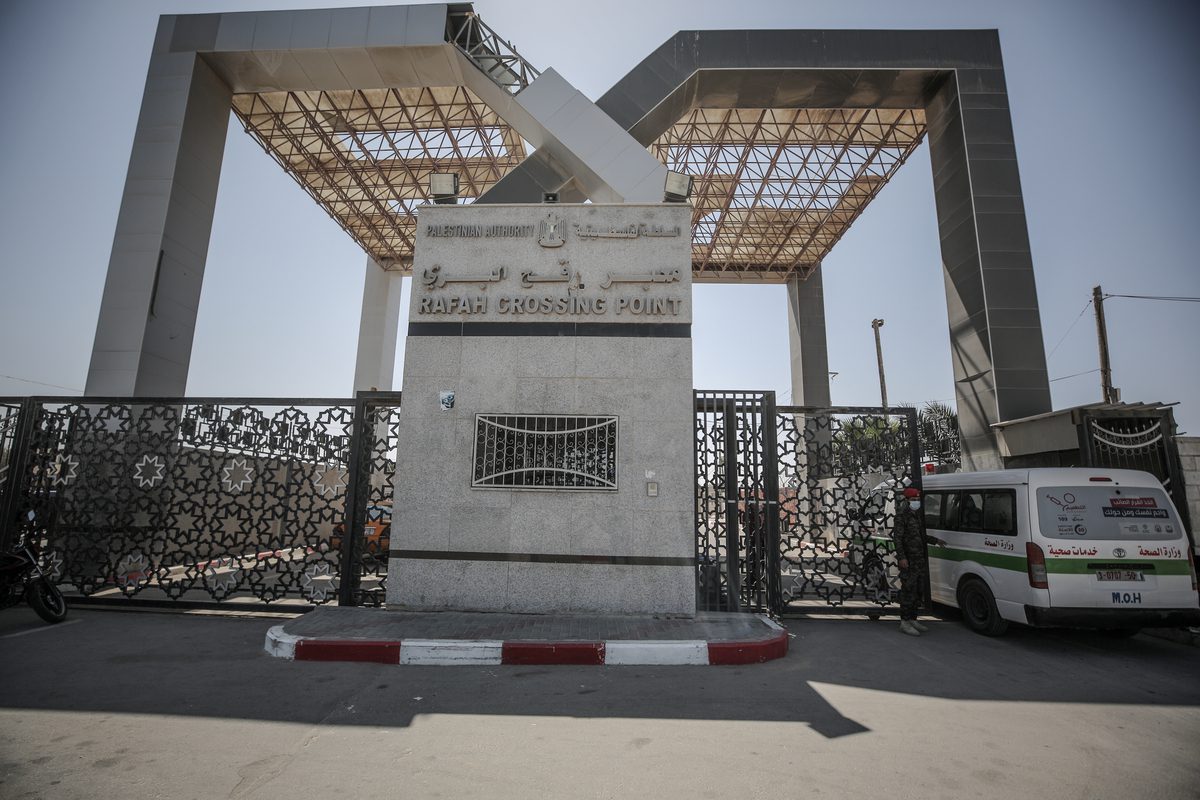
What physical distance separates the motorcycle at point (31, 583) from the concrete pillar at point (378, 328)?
675 inches

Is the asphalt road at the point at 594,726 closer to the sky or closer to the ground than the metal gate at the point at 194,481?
closer to the ground

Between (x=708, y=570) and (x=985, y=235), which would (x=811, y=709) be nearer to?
(x=708, y=570)

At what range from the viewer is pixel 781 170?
2022 centimetres

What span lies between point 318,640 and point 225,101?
14.8 meters

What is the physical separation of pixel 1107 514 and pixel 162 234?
55.7ft

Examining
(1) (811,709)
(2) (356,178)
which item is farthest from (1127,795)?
(2) (356,178)

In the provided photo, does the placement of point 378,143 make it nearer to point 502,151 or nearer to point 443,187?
point 502,151

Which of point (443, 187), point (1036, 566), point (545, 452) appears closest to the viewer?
point (1036, 566)

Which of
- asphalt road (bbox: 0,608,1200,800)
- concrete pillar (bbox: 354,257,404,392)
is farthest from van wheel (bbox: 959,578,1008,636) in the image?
concrete pillar (bbox: 354,257,404,392)

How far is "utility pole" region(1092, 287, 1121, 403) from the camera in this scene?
18.9 m

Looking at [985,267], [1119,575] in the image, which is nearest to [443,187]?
[1119,575]

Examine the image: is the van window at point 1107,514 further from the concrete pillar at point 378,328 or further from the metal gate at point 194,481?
the concrete pillar at point 378,328

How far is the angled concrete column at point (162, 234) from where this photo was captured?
38.6 feet

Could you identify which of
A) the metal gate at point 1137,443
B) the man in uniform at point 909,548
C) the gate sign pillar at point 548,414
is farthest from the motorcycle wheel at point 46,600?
the metal gate at point 1137,443
